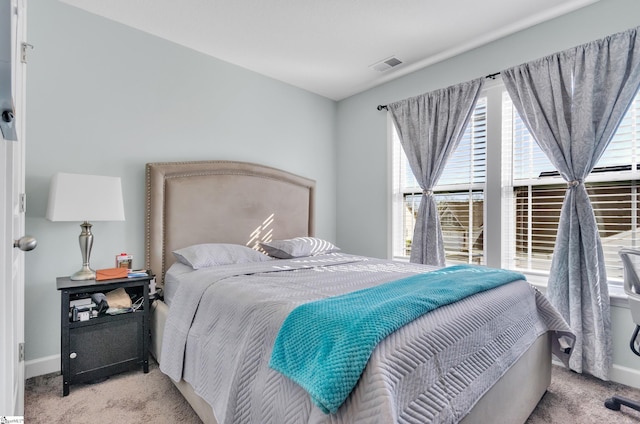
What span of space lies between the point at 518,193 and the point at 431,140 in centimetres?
93

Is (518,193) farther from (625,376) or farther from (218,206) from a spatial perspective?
(218,206)

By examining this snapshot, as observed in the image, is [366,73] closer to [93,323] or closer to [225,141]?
[225,141]

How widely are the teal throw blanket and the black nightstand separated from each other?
1536 mm

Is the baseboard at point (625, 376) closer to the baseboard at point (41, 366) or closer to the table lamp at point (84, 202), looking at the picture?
the table lamp at point (84, 202)

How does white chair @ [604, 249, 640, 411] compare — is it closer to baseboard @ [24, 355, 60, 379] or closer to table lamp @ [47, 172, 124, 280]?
table lamp @ [47, 172, 124, 280]

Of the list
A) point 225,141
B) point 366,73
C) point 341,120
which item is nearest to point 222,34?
point 225,141

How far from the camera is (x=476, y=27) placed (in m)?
2.70

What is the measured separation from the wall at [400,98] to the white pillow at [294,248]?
36.2 inches

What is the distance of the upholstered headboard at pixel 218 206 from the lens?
2.66 metres

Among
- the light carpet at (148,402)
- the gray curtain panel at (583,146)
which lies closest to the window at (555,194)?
the gray curtain panel at (583,146)

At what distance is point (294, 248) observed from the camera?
118 inches

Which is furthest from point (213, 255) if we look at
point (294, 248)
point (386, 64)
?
point (386, 64)

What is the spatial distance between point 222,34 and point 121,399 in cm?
279

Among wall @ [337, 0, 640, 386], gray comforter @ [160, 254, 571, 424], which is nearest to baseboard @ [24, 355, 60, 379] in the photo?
gray comforter @ [160, 254, 571, 424]
